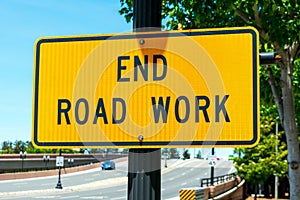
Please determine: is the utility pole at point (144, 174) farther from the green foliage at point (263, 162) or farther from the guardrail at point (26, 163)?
the guardrail at point (26, 163)

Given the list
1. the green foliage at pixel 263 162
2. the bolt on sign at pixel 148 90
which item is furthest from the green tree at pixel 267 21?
the green foliage at pixel 263 162

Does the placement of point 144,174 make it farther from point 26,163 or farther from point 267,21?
point 26,163

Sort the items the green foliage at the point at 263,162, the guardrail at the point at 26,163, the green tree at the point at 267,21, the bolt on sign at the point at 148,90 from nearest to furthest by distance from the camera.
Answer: the bolt on sign at the point at 148,90 < the green tree at the point at 267,21 < the green foliage at the point at 263,162 < the guardrail at the point at 26,163

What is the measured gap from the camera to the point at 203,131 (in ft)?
7.45

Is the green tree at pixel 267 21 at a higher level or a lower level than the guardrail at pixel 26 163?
higher

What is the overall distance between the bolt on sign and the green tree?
285 inches

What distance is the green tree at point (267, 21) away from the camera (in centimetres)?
1087

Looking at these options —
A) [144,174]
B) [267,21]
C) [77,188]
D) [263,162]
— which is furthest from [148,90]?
[77,188]

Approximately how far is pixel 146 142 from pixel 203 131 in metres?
0.25

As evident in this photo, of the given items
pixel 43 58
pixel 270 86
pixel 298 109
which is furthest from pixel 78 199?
pixel 43 58

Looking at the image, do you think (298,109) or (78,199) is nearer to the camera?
(298,109)

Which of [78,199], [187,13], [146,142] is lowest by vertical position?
[78,199]

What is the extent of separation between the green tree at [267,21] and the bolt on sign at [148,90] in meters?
7.25

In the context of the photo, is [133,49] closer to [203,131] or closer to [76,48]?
[76,48]
